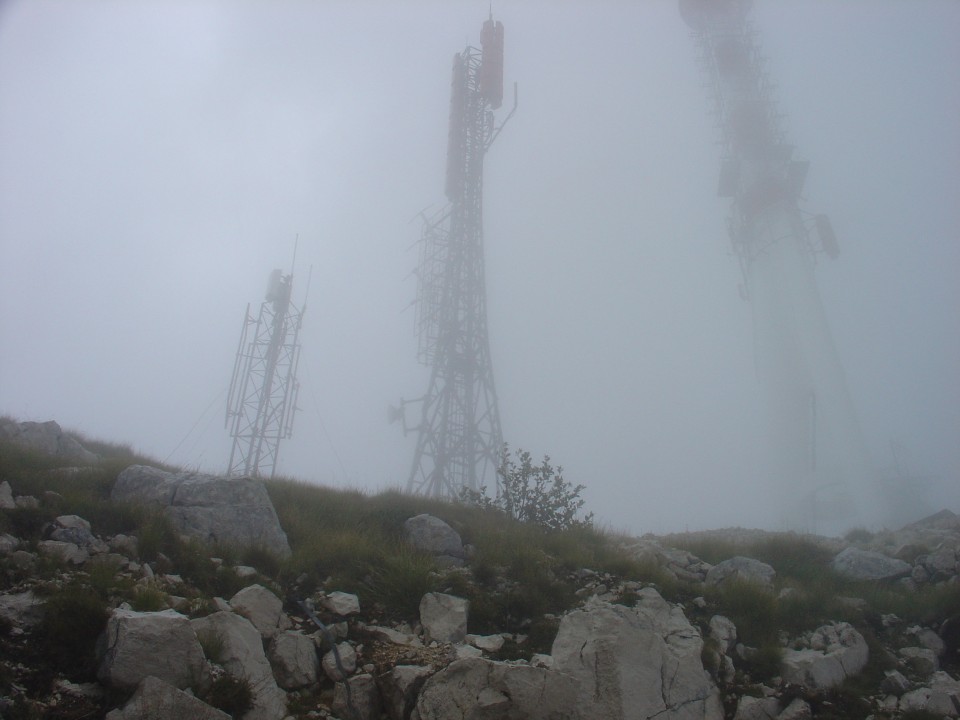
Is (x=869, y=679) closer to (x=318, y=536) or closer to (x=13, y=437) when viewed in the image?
(x=318, y=536)

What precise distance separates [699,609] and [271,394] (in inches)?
688

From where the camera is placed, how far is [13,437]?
11484 mm

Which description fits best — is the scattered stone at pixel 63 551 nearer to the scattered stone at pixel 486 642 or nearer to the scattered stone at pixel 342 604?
the scattered stone at pixel 342 604

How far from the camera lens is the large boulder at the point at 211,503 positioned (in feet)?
28.9

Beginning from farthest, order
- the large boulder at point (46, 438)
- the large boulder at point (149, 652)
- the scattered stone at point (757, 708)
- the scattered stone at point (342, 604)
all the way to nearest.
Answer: the large boulder at point (46, 438), the scattered stone at point (342, 604), the scattered stone at point (757, 708), the large boulder at point (149, 652)

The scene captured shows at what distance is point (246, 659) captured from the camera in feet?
20.0

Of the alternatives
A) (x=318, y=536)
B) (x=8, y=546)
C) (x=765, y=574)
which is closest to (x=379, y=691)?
(x=318, y=536)

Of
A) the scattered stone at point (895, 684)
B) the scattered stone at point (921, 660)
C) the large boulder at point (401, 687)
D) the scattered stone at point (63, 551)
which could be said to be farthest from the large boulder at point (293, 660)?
the scattered stone at point (921, 660)

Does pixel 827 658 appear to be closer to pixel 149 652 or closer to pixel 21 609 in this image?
pixel 149 652

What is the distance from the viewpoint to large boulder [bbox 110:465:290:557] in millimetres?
8812

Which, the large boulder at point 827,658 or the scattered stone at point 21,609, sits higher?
the scattered stone at point 21,609

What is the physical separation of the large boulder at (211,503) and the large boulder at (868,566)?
855 cm

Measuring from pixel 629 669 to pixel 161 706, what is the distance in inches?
166

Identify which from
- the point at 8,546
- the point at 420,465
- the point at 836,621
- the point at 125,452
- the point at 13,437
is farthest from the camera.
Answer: the point at 420,465
